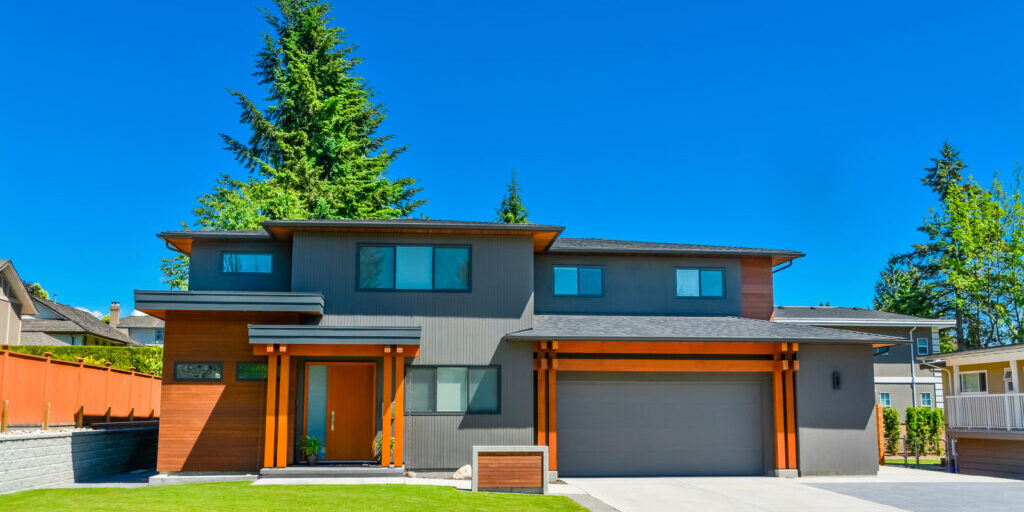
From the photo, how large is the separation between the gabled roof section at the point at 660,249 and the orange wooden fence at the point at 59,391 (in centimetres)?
1104

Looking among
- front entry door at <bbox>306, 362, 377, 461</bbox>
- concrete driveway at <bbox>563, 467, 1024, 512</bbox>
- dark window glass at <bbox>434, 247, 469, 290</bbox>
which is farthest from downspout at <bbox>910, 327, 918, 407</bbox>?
front entry door at <bbox>306, 362, 377, 461</bbox>

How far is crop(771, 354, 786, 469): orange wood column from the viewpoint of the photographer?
1881 cm

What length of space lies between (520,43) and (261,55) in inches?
463

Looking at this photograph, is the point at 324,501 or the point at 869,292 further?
the point at 869,292

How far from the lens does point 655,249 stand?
67.9 ft

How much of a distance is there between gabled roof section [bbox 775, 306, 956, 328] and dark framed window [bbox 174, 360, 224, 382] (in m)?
19.9

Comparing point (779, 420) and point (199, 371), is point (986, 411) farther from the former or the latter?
point (199, 371)

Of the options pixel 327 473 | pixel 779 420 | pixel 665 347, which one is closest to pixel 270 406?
pixel 327 473

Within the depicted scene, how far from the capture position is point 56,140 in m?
43.6

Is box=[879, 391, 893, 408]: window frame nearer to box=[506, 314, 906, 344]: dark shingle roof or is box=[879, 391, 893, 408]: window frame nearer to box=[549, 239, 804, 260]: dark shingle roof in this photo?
box=[549, 239, 804, 260]: dark shingle roof

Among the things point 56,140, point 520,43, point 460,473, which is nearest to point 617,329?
point 460,473

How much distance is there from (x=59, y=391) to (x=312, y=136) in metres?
20.8

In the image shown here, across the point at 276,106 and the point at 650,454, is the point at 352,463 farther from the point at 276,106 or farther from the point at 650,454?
the point at 276,106

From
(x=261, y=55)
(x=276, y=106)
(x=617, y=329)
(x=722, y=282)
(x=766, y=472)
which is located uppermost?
(x=261, y=55)
